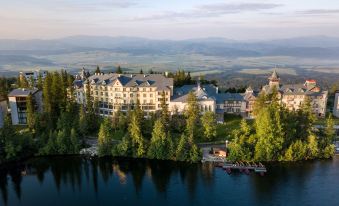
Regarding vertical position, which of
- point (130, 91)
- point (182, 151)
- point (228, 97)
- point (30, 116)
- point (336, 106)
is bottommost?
point (182, 151)

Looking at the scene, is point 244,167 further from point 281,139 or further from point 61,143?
point 61,143

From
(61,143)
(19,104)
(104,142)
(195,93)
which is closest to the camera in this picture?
(104,142)

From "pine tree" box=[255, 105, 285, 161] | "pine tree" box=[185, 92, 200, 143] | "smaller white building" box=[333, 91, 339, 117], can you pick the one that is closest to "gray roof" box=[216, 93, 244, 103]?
"pine tree" box=[185, 92, 200, 143]

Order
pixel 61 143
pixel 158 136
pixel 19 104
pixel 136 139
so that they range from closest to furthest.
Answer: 1. pixel 158 136
2. pixel 136 139
3. pixel 61 143
4. pixel 19 104

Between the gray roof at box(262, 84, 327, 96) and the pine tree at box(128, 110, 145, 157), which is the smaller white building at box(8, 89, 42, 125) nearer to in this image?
the pine tree at box(128, 110, 145, 157)

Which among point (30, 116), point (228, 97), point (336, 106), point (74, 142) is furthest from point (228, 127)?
point (30, 116)

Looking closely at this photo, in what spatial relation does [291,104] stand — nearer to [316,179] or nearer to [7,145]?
[316,179]

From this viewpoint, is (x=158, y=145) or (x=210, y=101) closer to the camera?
(x=158, y=145)

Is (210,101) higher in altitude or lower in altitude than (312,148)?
higher
